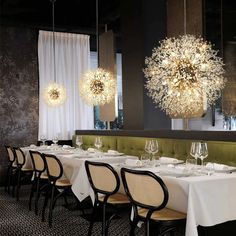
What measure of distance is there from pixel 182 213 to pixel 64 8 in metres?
Answer: 6.33

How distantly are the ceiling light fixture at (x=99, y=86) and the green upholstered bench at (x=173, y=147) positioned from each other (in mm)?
816

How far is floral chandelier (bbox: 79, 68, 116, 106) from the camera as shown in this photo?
7.49m

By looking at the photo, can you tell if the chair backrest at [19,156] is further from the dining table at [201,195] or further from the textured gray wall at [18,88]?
the dining table at [201,195]

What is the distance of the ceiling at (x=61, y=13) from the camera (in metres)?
7.94

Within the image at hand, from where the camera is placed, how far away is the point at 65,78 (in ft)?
30.1

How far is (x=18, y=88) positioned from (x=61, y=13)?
1925 mm

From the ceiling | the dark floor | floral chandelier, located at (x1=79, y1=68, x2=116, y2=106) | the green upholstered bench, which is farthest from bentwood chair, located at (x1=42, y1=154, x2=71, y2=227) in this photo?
the ceiling

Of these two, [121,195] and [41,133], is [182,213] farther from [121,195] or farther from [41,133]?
[41,133]

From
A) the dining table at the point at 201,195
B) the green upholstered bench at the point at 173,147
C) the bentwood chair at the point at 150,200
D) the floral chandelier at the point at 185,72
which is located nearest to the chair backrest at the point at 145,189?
the bentwood chair at the point at 150,200

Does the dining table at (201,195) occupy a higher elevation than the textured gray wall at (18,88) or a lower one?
lower

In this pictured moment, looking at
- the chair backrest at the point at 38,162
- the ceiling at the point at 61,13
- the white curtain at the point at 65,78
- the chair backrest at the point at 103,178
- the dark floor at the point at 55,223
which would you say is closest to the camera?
the chair backrest at the point at 103,178

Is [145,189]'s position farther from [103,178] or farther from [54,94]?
[54,94]

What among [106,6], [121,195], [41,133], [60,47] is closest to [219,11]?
[106,6]

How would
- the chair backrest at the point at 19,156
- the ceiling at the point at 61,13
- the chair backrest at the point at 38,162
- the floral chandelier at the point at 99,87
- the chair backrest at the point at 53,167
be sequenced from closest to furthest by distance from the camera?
the chair backrest at the point at 53,167 < the chair backrest at the point at 38,162 < the chair backrest at the point at 19,156 < the floral chandelier at the point at 99,87 < the ceiling at the point at 61,13
